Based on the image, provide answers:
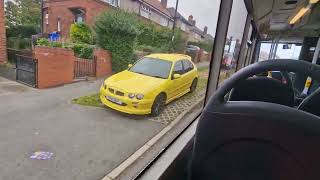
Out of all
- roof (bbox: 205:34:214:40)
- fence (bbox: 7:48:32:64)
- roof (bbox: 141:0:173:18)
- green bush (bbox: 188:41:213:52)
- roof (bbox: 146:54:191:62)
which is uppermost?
roof (bbox: 141:0:173:18)

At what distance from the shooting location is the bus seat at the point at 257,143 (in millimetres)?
549

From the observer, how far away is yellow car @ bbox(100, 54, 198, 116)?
1969 millimetres

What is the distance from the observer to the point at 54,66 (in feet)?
6.03

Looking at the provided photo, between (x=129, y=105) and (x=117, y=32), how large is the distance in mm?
795

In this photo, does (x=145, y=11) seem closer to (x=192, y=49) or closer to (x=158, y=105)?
(x=192, y=49)

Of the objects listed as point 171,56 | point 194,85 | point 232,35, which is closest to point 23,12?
point 171,56

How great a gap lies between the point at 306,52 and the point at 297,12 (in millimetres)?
885

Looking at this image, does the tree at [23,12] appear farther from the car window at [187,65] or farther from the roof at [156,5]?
the car window at [187,65]

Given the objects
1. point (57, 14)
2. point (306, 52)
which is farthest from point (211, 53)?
point (306, 52)

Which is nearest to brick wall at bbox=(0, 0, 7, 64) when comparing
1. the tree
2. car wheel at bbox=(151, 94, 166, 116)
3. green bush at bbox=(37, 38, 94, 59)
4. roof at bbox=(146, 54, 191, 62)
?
the tree

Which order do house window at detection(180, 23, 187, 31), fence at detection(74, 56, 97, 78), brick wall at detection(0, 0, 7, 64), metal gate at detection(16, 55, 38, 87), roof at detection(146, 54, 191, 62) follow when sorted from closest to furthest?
1. brick wall at detection(0, 0, 7, 64)
2. metal gate at detection(16, 55, 38, 87)
3. fence at detection(74, 56, 97, 78)
4. house window at detection(180, 23, 187, 31)
5. roof at detection(146, 54, 191, 62)

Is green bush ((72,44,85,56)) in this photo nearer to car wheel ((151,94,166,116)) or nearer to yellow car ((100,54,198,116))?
yellow car ((100,54,198,116))

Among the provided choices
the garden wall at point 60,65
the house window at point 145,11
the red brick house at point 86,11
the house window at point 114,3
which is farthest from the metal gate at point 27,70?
the house window at point 145,11

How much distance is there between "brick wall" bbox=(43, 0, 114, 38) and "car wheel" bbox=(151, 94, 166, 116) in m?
1.02
